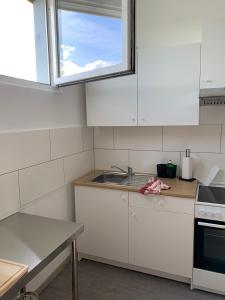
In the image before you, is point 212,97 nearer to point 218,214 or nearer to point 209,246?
point 218,214

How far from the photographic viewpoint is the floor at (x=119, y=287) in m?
1.78

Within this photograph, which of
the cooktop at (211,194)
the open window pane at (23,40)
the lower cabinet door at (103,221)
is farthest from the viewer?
the lower cabinet door at (103,221)

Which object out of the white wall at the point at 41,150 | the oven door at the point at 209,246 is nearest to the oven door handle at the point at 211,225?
the oven door at the point at 209,246

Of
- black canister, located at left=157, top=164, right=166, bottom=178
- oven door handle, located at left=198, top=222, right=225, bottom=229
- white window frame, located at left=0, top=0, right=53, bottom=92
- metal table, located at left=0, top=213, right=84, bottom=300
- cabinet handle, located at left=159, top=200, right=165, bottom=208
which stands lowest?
oven door handle, located at left=198, top=222, right=225, bottom=229

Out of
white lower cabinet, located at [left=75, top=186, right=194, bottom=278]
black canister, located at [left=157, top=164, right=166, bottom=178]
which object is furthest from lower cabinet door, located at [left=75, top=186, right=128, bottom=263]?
black canister, located at [left=157, top=164, right=166, bottom=178]

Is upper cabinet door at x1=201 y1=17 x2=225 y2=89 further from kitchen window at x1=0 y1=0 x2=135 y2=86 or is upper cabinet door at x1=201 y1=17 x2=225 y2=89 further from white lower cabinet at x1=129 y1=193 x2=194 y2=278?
white lower cabinet at x1=129 y1=193 x2=194 y2=278

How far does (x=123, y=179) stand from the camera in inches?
91.9

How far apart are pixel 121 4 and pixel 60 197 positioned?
1529 mm

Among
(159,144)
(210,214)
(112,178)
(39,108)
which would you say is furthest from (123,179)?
(39,108)

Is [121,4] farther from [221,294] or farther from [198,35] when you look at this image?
[221,294]

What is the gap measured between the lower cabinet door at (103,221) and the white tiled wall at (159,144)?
54 centimetres

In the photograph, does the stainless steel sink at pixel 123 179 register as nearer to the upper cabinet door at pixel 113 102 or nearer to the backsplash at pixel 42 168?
the backsplash at pixel 42 168

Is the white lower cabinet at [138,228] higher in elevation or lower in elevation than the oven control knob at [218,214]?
lower

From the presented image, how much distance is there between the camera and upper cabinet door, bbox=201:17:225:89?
65.0 inches
